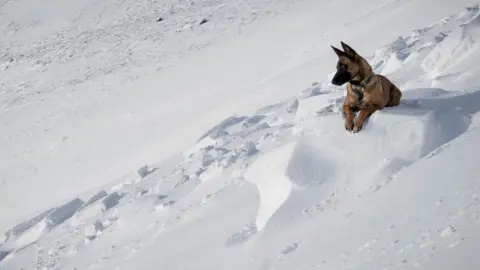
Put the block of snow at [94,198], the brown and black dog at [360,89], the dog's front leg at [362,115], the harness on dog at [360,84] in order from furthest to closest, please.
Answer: the block of snow at [94,198] < the dog's front leg at [362,115] < the harness on dog at [360,84] < the brown and black dog at [360,89]

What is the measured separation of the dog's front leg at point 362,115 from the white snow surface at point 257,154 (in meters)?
0.07

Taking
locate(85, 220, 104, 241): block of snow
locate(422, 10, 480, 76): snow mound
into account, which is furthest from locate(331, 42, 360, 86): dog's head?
locate(85, 220, 104, 241): block of snow

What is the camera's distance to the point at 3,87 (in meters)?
15.3

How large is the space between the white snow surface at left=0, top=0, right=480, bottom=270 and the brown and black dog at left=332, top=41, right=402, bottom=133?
118 mm

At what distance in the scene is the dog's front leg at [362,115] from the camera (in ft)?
12.1

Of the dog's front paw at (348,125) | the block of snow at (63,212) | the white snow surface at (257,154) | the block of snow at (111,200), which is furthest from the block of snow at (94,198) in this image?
the dog's front paw at (348,125)

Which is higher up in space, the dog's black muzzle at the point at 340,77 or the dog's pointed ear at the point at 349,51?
the dog's pointed ear at the point at 349,51

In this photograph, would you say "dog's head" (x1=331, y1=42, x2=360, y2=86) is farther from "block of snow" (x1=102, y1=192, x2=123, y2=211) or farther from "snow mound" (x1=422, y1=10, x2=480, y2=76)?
"block of snow" (x1=102, y1=192, x2=123, y2=211)

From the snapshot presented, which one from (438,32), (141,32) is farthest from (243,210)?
(141,32)

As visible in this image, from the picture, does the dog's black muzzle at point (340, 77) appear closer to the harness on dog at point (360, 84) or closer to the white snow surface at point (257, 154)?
the harness on dog at point (360, 84)

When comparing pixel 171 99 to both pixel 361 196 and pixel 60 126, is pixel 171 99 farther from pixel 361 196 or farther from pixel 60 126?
pixel 361 196

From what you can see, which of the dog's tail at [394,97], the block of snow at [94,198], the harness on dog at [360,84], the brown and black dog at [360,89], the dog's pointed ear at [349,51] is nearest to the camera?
the dog's pointed ear at [349,51]

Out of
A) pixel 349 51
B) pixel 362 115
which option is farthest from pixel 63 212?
pixel 349 51

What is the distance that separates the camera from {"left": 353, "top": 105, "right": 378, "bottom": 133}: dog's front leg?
3.67 metres
